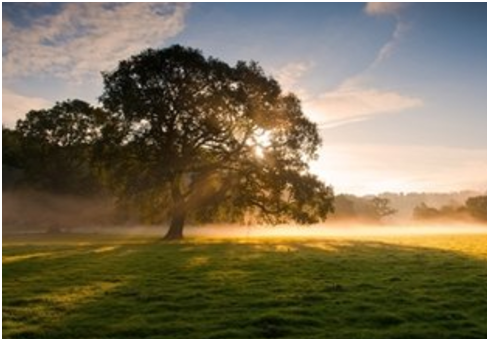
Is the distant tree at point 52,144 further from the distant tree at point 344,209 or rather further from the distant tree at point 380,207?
the distant tree at point 380,207

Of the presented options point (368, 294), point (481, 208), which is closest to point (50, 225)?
point (368, 294)

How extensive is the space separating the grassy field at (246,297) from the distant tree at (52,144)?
46.2 meters

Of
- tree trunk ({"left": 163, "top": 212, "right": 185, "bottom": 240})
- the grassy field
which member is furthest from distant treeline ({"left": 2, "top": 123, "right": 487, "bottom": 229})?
the grassy field

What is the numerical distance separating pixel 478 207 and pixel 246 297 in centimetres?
12610

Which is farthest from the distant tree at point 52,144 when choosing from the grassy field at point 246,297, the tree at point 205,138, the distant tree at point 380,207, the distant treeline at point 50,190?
the distant tree at point 380,207

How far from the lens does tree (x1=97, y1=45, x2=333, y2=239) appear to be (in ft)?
163

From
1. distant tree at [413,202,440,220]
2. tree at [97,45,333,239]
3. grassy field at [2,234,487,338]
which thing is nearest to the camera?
grassy field at [2,234,487,338]

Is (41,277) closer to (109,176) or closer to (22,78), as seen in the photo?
(22,78)

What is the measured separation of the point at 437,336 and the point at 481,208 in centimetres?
12672

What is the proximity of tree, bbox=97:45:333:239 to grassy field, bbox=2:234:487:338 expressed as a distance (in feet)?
67.1

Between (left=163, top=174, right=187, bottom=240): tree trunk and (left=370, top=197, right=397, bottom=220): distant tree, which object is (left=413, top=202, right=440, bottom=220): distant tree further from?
(left=163, top=174, right=187, bottom=240): tree trunk

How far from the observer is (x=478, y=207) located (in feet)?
438

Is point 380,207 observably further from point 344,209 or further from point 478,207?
point 478,207

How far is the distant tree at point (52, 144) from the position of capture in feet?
246
